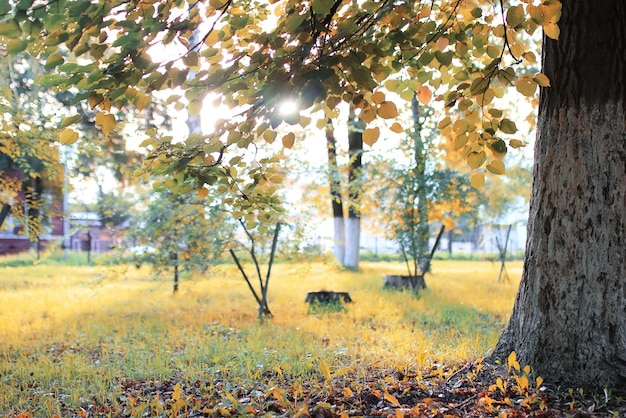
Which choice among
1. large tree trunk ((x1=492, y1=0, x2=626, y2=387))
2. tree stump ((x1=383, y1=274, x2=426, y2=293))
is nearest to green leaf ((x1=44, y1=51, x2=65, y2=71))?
large tree trunk ((x1=492, y1=0, x2=626, y2=387))

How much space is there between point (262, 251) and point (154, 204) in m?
1.93

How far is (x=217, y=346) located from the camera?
4.46m

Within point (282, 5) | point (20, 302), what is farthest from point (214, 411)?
point (20, 302)

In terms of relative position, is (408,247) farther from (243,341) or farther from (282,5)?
(282,5)

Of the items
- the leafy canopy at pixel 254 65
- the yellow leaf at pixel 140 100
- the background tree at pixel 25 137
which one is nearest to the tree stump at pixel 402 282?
the background tree at pixel 25 137

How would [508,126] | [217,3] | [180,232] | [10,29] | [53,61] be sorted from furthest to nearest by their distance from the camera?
[180,232], [508,126], [217,3], [53,61], [10,29]

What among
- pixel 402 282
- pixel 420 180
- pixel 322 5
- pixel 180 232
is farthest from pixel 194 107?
pixel 402 282

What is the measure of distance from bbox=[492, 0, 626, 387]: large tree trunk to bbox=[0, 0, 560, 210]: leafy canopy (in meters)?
0.64

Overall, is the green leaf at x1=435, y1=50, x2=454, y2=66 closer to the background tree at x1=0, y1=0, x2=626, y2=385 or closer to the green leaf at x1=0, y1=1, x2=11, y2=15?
the background tree at x1=0, y1=0, x2=626, y2=385

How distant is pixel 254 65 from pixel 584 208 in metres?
2.12

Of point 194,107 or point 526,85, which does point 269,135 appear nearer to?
point 194,107

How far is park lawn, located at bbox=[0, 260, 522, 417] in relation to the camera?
10.1 ft

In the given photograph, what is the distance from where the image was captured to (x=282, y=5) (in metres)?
3.08

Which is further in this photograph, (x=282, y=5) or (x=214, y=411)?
(x=282, y=5)
